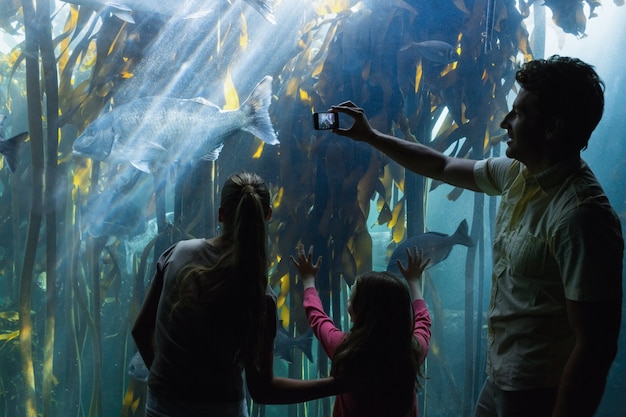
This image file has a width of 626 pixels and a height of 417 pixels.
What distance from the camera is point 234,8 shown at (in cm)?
412

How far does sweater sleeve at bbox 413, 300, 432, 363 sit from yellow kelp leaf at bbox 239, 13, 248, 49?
2.76m

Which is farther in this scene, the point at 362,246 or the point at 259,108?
the point at 362,246

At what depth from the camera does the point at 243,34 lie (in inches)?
163

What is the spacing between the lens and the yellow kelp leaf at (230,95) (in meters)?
4.05

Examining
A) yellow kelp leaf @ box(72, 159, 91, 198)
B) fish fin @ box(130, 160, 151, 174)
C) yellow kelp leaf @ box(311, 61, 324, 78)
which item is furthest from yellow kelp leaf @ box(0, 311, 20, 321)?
yellow kelp leaf @ box(311, 61, 324, 78)

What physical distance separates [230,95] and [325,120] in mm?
2033

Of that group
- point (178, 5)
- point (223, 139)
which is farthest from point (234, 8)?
point (223, 139)

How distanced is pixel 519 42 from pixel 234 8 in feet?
8.30

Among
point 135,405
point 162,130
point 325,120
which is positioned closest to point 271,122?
point 162,130

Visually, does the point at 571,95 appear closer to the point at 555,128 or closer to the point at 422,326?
the point at 555,128

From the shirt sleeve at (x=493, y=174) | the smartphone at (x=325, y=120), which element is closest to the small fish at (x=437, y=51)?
the smartphone at (x=325, y=120)

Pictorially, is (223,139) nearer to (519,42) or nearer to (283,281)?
(283,281)

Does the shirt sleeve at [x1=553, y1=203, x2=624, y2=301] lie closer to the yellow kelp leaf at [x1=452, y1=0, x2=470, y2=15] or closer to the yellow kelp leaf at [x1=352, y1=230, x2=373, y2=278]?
the yellow kelp leaf at [x1=352, y1=230, x2=373, y2=278]

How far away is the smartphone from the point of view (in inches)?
86.9
